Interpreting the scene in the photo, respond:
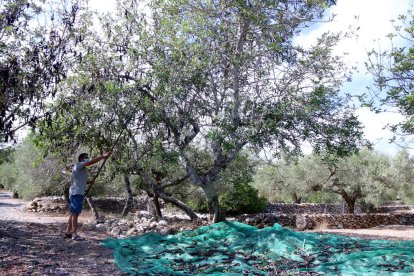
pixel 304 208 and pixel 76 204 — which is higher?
pixel 76 204

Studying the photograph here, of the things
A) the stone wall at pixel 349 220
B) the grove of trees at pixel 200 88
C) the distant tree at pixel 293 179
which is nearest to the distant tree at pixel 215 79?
the grove of trees at pixel 200 88

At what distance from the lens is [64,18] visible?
7.21m

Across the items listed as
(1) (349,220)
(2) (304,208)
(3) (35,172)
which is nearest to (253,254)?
(1) (349,220)

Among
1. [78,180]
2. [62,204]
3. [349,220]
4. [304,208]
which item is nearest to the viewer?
[78,180]

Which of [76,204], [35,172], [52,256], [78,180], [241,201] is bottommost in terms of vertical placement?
[52,256]

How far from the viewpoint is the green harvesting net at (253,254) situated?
5.88m

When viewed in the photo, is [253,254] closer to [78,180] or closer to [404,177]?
[78,180]

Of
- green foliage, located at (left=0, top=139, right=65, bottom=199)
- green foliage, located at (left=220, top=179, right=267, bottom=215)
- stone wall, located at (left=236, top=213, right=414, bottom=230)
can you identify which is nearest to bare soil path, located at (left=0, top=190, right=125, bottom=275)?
stone wall, located at (left=236, top=213, right=414, bottom=230)

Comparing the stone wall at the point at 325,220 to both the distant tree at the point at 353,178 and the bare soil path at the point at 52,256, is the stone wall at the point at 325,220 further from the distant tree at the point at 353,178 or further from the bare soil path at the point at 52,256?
the bare soil path at the point at 52,256

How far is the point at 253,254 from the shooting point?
704cm

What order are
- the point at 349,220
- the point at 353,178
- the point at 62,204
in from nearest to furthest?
1. the point at 349,220
2. the point at 62,204
3. the point at 353,178

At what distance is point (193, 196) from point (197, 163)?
20.9 ft

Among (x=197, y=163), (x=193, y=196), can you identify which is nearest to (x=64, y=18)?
(x=197, y=163)

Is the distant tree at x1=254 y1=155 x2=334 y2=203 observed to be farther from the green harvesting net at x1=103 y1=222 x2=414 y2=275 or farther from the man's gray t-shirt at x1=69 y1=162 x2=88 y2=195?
the man's gray t-shirt at x1=69 y1=162 x2=88 y2=195
